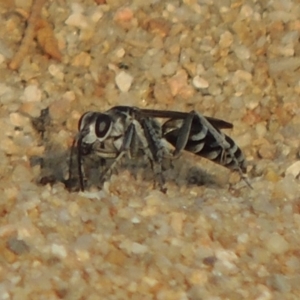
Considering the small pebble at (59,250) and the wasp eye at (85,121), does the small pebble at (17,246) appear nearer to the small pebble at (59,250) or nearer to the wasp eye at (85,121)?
the small pebble at (59,250)

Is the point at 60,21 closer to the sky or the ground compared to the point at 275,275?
closer to the sky

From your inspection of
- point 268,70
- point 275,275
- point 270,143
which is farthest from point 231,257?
point 268,70

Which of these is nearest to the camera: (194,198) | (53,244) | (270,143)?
(53,244)

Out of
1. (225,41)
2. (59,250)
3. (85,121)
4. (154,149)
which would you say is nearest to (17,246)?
(59,250)

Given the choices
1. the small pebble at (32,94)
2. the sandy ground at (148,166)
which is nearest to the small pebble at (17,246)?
the sandy ground at (148,166)

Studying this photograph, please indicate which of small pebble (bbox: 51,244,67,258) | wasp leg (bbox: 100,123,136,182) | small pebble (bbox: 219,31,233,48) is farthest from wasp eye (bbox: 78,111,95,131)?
small pebble (bbox: 219,31,233,48)

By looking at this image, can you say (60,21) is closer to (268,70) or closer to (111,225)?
(268,70)
